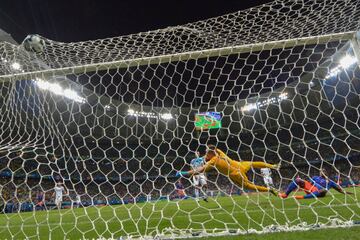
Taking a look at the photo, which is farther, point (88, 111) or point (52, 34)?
point (88, 111)

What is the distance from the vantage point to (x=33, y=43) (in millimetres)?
3611

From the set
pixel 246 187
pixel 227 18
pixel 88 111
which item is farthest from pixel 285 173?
pixel 227 18

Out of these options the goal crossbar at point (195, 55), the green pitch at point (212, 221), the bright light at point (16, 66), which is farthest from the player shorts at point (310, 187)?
the bright light at point (16, 66)

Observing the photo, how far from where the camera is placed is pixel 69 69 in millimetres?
3465

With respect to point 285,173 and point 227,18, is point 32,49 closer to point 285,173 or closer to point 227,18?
point 227,18

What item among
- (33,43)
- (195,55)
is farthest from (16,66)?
(195,55)

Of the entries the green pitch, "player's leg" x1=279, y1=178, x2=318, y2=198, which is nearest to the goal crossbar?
the green pitch

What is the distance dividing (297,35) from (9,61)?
4.09m

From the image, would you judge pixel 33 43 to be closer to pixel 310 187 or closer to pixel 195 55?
pixel 195 55

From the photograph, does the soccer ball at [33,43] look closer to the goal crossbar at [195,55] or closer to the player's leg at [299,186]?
the goal crossbar at [195,55]

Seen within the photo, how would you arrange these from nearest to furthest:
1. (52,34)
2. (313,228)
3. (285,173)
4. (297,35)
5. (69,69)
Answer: (313,228), (69,69), (297,35), (52,34), (285,173)

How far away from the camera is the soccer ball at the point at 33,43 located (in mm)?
3613

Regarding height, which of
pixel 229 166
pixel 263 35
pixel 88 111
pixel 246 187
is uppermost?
pixel 88 111

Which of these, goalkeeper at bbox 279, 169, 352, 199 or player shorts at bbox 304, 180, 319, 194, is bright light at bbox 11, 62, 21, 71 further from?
player shorts at bbox 304, 180, 319, 194
